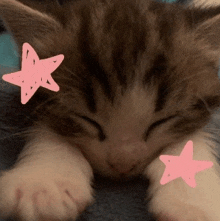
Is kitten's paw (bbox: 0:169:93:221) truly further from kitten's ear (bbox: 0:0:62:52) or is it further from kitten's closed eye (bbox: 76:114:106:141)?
kitten's ear (bbox: 0:0:62:52)

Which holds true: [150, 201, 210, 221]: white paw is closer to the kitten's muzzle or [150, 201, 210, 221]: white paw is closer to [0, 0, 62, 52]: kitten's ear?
the kitten's muzzle

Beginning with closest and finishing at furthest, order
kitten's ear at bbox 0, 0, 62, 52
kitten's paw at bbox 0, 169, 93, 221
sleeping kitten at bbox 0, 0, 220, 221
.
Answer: kitten's paw at bbox 0, 169, 93, 221
sleeping kitten at bbox 0, 0, 220, 221
kitten's ear at bbox 0, 0, 62, 52

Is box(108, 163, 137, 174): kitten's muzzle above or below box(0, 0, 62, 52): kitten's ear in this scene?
below

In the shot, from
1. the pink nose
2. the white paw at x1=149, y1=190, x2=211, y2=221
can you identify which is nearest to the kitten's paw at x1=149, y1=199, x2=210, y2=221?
the white paw at x1=149, y1=190, x2=211, y2=221

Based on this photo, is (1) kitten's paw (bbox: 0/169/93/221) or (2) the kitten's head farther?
(2) the kitten's head

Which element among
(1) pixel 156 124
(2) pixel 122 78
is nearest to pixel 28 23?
(2) pixel 122 78

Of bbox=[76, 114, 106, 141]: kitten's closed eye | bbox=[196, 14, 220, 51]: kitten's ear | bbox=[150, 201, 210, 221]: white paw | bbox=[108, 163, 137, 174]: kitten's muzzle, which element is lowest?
bbox=[150, 201, 210, 221]: white paw

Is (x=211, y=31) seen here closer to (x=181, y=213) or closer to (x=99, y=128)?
(x=99, y=128)

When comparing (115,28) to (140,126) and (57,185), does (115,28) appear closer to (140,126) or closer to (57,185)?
(140,126)

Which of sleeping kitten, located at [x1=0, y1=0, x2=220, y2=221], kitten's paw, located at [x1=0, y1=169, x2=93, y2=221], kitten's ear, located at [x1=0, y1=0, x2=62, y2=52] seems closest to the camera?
kitten's paw, located at [x1=0, y1=169, x2=93, y2=221]
